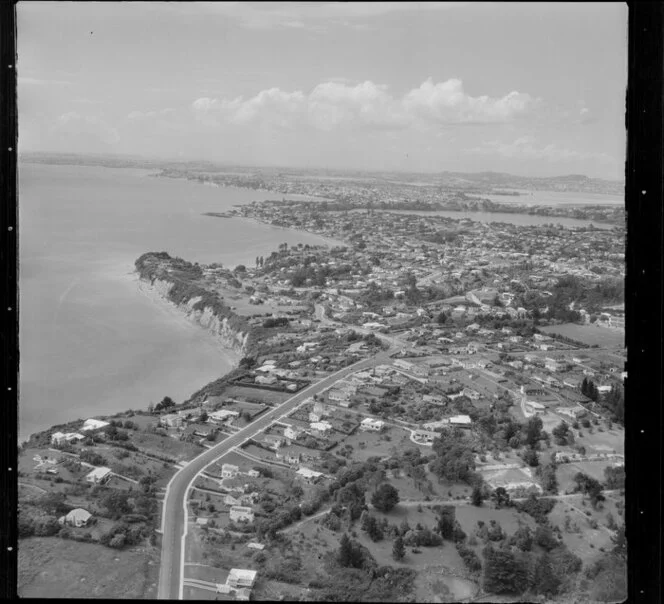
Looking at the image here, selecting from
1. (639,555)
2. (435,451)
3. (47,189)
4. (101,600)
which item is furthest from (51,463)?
(639,555)

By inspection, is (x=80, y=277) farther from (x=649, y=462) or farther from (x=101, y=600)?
(x=649, y=462)

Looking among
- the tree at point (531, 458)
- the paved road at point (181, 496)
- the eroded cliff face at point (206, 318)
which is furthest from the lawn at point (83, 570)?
the eroded cliff face at point (206, 318)

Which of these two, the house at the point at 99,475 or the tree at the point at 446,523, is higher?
the house at the point at 99,475

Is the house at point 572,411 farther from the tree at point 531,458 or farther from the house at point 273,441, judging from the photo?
the house at point 273,441

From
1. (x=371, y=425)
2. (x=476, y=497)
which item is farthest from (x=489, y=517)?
(x=371, y=425)

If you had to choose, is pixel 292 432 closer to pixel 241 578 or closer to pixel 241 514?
pixel 241 514

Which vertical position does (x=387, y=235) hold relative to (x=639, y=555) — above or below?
above
